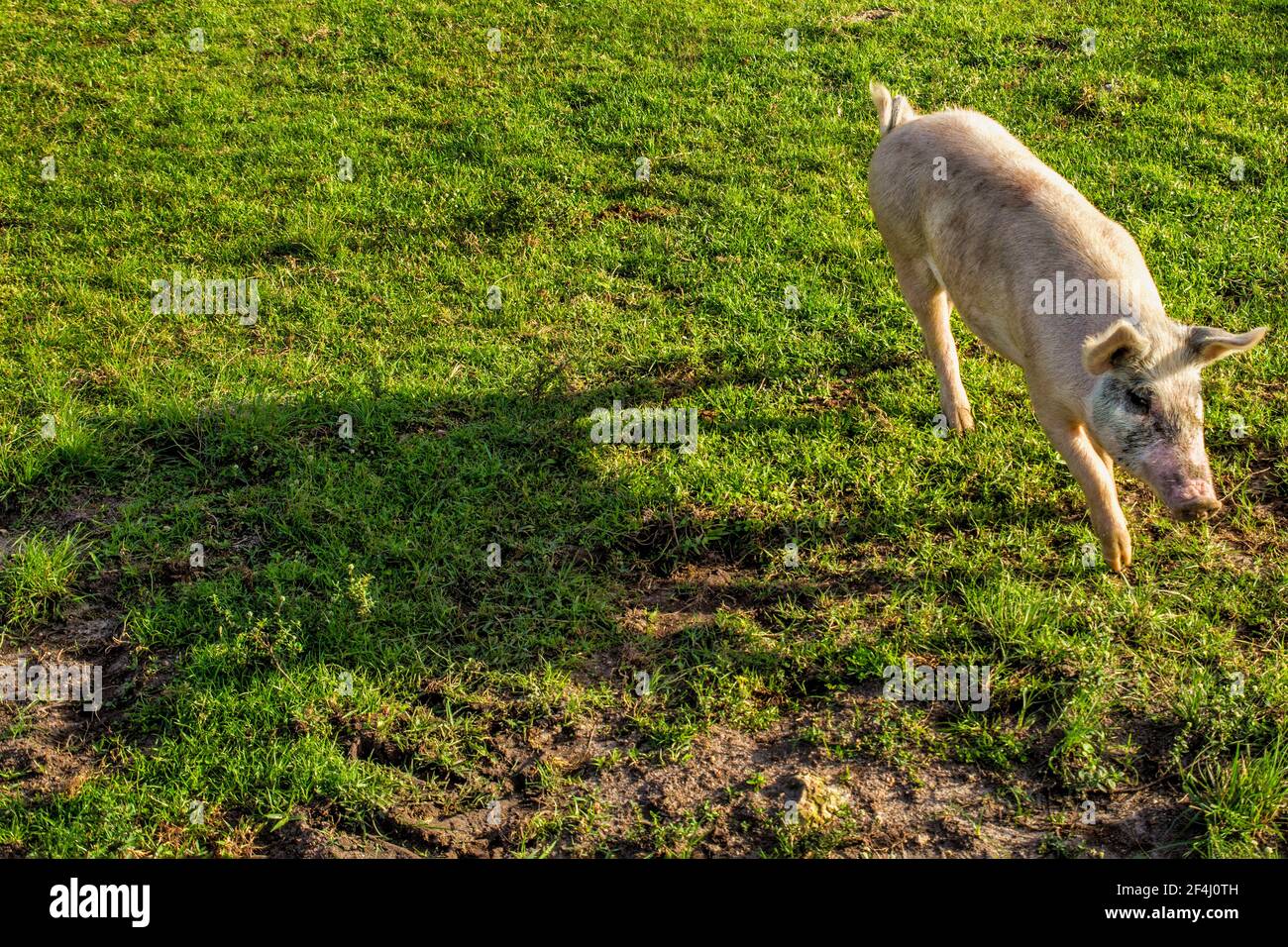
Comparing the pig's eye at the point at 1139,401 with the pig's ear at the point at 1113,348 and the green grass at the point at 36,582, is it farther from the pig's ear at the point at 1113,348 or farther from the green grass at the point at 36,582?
the green grass at the point at 36,582

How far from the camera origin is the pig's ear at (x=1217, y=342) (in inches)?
158

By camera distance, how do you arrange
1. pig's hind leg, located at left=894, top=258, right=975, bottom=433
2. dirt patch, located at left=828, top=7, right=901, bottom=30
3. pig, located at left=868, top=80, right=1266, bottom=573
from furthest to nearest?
dirt patch, located at left=828, top=7, right=901, bottom=30
pig's hind leg, located at left=894, top=258, right=975, bottom=433
pig, located at left=868, top=80, right=1266, bottom=573

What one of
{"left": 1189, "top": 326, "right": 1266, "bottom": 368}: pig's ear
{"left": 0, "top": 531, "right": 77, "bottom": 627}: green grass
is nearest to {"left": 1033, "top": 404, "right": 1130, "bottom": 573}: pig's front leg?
{"left": 1189, "top": 326, "right": 1266, "bottom": 368}: pig's ear

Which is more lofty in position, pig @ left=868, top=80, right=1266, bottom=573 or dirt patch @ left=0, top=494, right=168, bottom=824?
pig @ left=868, top=80, right=1266, bottom=573

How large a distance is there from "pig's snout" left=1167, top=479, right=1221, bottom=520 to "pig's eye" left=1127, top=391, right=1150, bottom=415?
0.35 m

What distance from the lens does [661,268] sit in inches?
281

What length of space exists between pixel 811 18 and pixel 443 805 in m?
9.36

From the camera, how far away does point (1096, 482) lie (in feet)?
14.8

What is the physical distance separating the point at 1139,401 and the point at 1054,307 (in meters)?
0.66

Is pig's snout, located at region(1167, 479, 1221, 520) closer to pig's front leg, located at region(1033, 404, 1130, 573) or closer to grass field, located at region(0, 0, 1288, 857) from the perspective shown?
pig's front leg, located at region(1033, 404, 1130, 573)

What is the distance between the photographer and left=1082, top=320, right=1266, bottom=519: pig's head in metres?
4.04

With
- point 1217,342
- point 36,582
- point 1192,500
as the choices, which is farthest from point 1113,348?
point 36,582

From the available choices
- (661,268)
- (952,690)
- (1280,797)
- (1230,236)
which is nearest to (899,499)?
(952,690)
